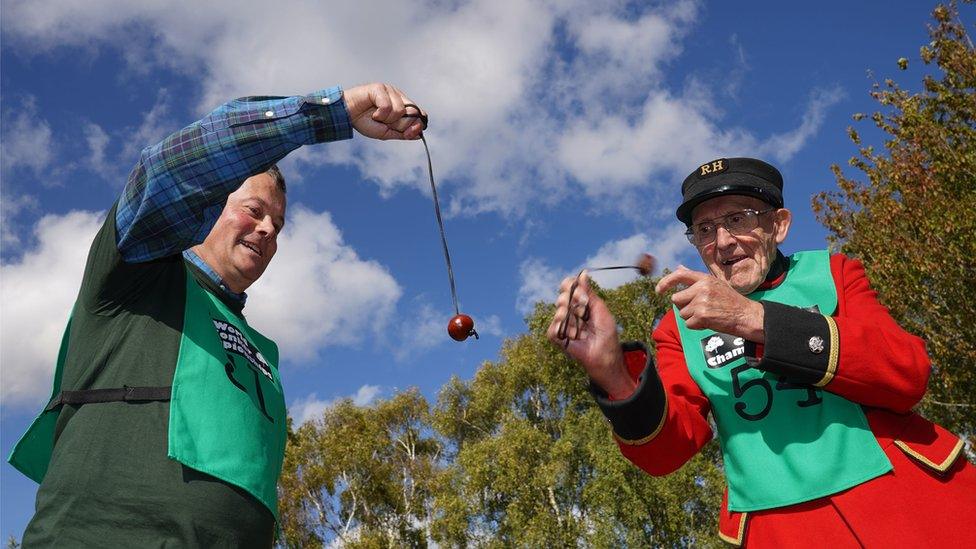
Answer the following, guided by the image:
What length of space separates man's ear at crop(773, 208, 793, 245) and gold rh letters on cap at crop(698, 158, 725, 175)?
323 millimetres

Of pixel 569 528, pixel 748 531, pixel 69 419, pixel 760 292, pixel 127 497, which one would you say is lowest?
pixel 748 531

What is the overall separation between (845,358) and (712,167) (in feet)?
3.92

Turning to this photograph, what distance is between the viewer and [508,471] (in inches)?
1121

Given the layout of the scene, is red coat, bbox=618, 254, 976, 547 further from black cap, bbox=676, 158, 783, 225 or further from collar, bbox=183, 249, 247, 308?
collar, bbox=183, 249, 247, 308

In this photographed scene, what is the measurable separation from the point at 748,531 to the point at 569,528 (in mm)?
26849

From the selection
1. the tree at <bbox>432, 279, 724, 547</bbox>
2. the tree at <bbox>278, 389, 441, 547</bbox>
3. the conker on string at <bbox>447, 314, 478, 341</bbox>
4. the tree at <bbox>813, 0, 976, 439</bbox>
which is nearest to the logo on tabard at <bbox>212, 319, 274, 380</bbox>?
the conker on string at <bbox>447, 314, 478, 341</bbox>

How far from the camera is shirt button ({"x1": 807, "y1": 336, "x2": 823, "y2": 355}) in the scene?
2627 mm

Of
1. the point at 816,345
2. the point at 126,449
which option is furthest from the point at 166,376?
the point at 816,345

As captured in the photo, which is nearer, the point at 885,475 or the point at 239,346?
the point at 885,475

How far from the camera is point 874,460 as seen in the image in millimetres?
2670

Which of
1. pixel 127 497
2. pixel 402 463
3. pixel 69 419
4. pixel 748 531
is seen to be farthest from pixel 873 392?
pixel 402 463

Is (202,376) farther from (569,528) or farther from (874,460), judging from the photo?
(569,528)

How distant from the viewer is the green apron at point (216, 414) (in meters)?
2.55

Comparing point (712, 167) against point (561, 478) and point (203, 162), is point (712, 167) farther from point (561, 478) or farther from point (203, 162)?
point (561, 478)
